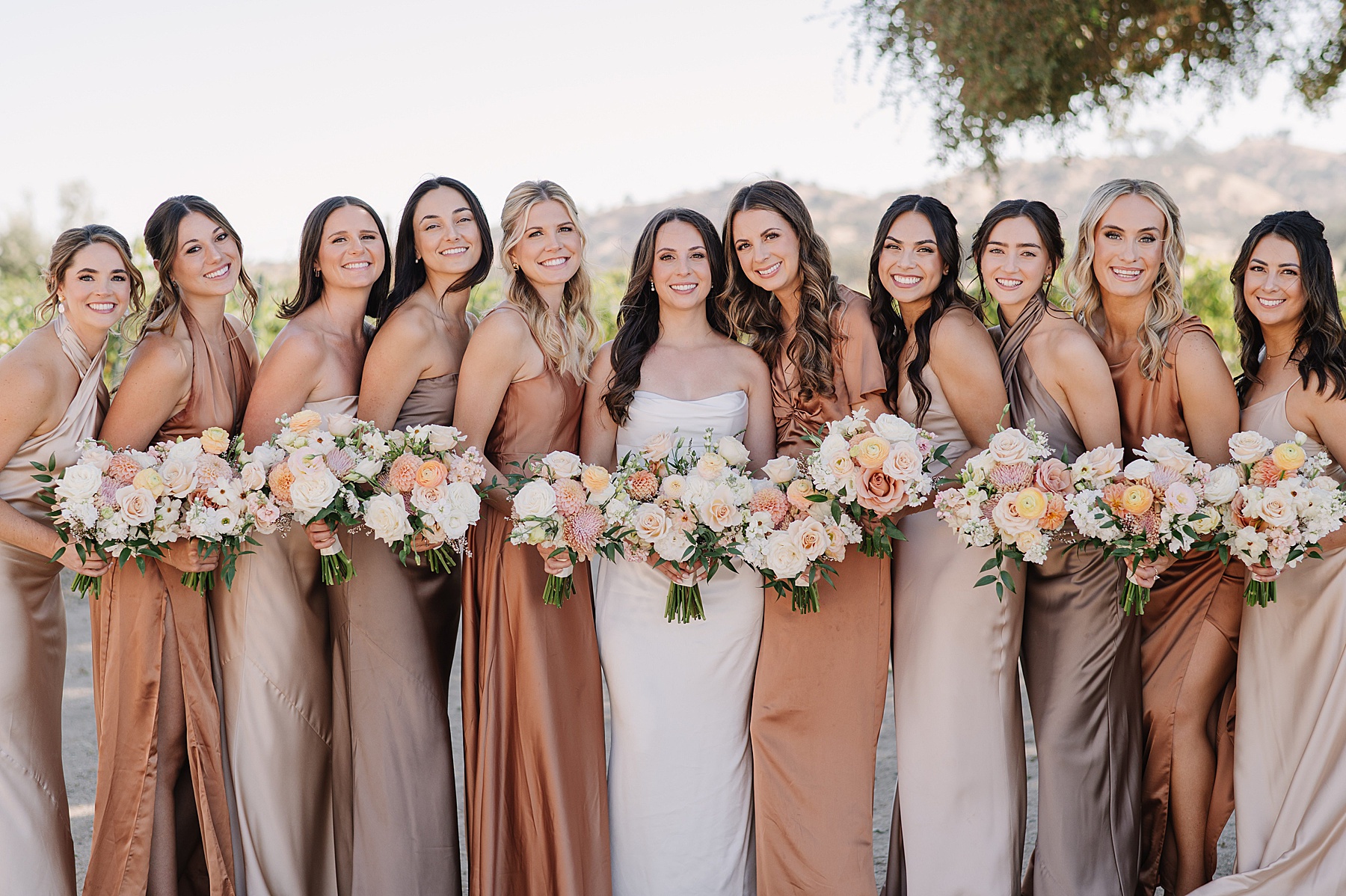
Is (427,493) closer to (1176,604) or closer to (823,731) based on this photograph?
(823,731)

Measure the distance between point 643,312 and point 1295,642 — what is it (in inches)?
120

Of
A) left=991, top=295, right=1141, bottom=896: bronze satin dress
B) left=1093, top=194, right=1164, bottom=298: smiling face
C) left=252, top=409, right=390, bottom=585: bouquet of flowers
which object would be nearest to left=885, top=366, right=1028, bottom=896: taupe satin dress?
left=991, top=295, right=1141, bottom=896: bronze satin dress

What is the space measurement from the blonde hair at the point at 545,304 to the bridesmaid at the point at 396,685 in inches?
16.4

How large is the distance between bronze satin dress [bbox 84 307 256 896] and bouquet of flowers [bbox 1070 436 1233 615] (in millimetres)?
3447

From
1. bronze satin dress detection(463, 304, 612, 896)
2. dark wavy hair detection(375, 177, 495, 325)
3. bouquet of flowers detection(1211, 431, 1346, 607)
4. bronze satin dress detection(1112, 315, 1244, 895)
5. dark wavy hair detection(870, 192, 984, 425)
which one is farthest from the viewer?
dark wavy hair detection(375, 177, 495, 325)

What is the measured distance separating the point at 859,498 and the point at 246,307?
2.99m

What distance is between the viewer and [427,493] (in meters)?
4.05

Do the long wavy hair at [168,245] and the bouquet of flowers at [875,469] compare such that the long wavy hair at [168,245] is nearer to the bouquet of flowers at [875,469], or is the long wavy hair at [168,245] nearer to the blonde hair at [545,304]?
the blonde hair at [545,304]

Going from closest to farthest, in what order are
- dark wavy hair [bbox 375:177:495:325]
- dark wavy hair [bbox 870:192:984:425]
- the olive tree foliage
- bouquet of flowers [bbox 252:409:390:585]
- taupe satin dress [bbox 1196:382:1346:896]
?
bouquet of flowers [bbox 252:409:390:585]
taupe satin dress [bbox 1196:382:1346:896]
dark wavy hair [bbox 870:192:984:425]
dark wavy hair [bbox 375:177:495:325]
the olive tree foliage

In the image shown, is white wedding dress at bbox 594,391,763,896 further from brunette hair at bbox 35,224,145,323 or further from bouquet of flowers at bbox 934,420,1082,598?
brunette hair at bbox 35,224,145,323

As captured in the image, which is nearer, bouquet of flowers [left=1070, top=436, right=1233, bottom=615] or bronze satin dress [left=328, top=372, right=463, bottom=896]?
bouquet of flowers [left=1070, top=436, right=1233, bottom=615]

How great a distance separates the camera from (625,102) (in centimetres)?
5416

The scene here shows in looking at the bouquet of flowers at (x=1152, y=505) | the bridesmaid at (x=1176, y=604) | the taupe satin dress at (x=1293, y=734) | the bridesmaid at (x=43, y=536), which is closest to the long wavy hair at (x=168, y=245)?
the bridesmaid at (x=43, y=536)

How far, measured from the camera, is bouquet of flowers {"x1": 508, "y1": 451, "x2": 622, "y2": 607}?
4055 millimetres
